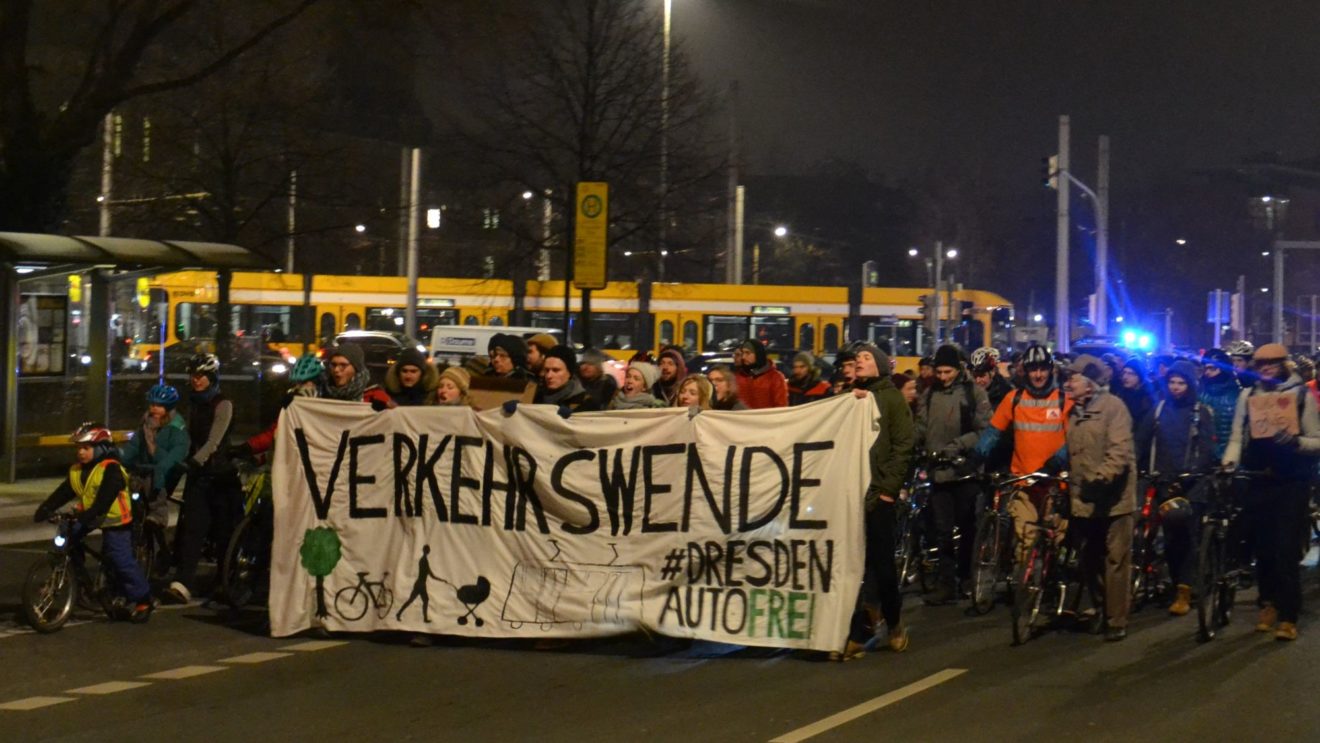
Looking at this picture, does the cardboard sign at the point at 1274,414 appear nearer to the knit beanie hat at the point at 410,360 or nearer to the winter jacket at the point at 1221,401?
the winter jacket at the point at 1221,401

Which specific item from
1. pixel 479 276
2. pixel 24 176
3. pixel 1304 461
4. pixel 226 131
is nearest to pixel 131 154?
pixel 226 131

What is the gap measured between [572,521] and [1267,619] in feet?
15.3

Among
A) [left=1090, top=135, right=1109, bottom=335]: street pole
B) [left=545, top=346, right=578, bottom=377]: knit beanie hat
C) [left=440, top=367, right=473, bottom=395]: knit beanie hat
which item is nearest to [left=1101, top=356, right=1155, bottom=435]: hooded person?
[left=545, top=346, right=578, bottom=377]: knit beanie hat

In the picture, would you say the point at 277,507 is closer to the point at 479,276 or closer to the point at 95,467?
the point at 95,467

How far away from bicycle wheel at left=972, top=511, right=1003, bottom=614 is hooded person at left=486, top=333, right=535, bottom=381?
352 centimetres

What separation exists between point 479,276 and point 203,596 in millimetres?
34147

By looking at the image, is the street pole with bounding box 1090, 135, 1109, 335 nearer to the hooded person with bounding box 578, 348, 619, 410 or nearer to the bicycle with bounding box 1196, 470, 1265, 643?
the hooded person with bounding box 578, 348, 619, 410

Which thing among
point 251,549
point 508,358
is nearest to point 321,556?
point 251,549

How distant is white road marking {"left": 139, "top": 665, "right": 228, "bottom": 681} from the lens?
Result: 28.9 ft

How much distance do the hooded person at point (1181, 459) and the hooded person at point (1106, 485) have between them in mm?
1263

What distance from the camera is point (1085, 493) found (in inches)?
395

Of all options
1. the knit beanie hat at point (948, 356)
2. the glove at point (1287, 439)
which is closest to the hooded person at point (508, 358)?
the knit beanie hat at point (948, 356)

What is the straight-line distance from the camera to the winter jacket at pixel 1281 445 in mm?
10164

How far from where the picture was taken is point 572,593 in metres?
9.57
